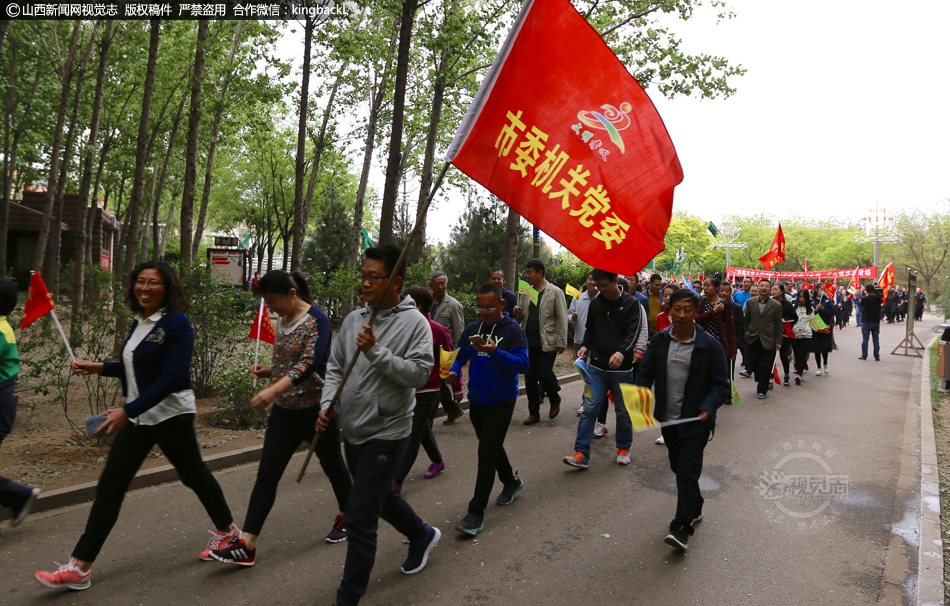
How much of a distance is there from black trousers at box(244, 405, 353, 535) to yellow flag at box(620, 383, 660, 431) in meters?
1.88

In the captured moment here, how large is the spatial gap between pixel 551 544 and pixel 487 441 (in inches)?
32.4

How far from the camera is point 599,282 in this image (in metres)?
6.63

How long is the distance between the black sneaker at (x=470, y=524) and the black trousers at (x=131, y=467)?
1649 mm

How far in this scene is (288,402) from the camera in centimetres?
416

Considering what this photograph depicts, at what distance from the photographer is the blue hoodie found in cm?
488

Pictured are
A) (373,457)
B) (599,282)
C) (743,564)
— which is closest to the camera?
(373,457)

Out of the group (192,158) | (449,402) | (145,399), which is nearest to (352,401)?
(145,399)

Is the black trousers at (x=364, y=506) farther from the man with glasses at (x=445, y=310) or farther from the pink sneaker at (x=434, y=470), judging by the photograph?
the man with glasses at (x=445, y=310)

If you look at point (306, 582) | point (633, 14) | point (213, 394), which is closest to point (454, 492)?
point (306, 582)

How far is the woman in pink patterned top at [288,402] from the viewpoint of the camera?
13.5ft

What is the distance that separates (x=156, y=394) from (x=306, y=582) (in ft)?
4.56

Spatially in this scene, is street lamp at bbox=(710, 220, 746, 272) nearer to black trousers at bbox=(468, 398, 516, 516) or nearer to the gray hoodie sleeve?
black trousers at bbox=(468, 398, 516, 516)

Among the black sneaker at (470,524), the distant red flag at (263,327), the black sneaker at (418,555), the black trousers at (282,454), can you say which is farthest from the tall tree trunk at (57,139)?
the black sneaker at (418,555)

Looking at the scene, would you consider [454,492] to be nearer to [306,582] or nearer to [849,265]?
[306,582]
